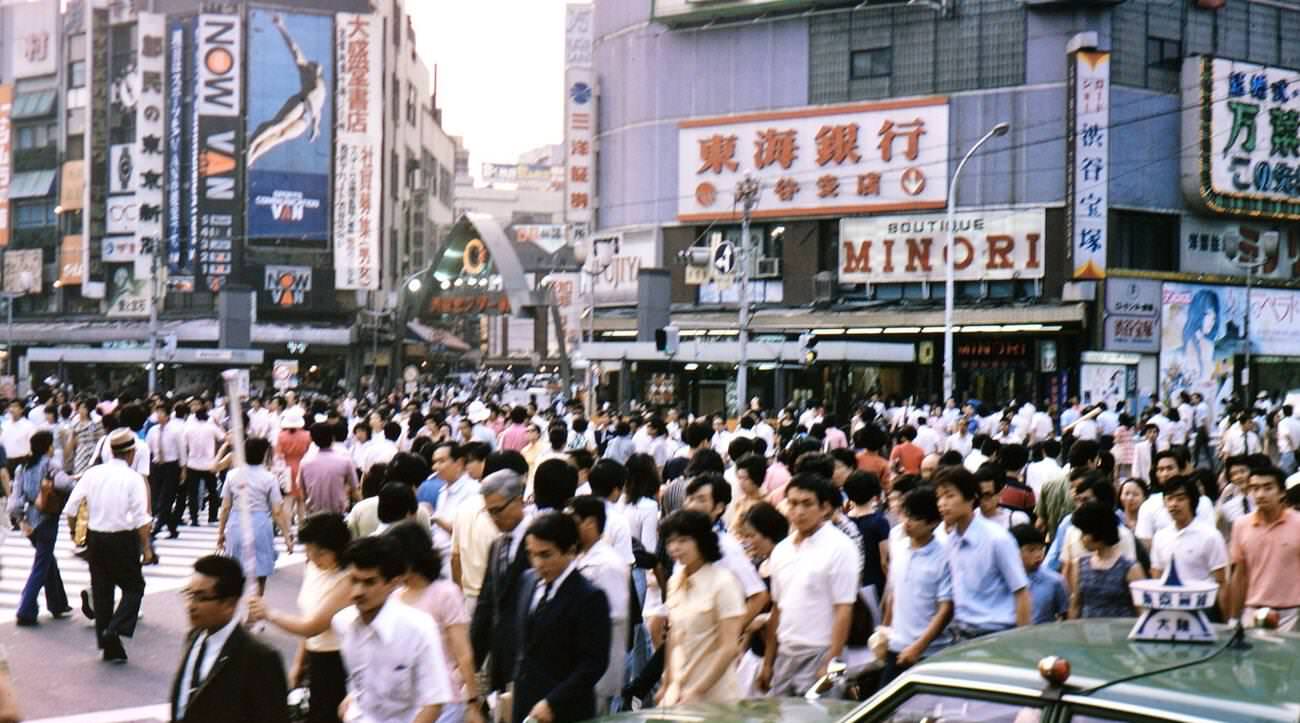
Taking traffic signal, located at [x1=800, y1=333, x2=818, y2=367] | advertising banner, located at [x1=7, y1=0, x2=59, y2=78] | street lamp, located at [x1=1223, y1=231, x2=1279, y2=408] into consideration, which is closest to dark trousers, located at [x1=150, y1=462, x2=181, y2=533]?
traffic signal, located at [x1=800, y1=333, x2=818, y2=367]

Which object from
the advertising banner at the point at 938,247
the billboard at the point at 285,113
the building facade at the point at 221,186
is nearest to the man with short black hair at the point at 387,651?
the advertising banner at the point at 938,247

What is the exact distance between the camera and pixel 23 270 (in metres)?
74.9

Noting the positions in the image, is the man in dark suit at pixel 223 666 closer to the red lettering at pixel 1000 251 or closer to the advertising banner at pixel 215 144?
the red lettering at pixel 1000 251

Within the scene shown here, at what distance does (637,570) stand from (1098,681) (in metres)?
5.52

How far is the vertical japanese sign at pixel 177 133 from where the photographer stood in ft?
218

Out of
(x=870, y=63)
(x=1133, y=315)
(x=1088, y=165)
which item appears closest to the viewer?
(x=1088, y=165)

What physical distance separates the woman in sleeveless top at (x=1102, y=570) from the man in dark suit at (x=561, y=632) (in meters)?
3.04

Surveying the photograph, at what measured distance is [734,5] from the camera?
45000 mm

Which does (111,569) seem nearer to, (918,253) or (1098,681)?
(1098,681)

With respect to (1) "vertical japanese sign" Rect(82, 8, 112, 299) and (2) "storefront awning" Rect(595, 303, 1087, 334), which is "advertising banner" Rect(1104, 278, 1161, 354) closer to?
(2) "storefront awning" Rect(595, 303, 1087, 334)

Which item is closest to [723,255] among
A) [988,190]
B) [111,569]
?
[988,190]

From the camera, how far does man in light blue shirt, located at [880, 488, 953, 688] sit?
698 centimetres

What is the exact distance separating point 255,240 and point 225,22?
9.69 meters

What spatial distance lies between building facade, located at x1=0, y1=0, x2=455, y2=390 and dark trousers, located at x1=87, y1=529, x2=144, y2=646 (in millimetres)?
54074
